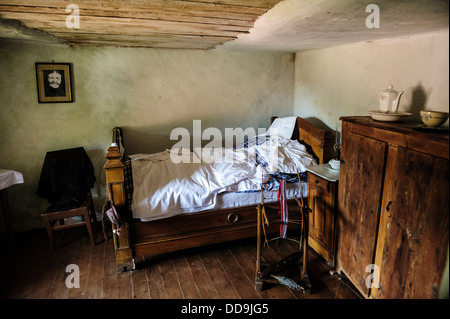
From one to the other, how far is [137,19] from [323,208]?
2103mm

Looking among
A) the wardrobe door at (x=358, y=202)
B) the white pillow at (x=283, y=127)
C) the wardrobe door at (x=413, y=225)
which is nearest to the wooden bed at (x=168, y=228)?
the wardrobe door at (x=358, y=202)

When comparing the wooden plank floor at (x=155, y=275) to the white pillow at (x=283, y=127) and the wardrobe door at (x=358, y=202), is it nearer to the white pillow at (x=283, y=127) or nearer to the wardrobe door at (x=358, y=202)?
the wardrobe door at (x=358, y=202)

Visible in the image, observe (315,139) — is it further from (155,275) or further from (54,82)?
(54,82)

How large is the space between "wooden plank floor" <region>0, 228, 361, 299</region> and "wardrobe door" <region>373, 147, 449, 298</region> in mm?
635

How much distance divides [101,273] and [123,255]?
264 millimetres

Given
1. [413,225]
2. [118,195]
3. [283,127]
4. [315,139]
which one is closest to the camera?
[413,225]

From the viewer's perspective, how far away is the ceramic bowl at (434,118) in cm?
168

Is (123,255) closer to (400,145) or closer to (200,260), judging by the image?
(200,260)

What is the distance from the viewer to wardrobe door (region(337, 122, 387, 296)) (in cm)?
200

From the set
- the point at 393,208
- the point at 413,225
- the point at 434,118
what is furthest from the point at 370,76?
the point at 413,225

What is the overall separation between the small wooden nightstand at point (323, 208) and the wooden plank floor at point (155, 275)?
0.55ft

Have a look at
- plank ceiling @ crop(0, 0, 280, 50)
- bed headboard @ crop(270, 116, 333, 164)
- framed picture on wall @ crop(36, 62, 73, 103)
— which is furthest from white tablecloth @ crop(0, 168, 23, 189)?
bed headboard @ crop(270, 116, 333, 164)

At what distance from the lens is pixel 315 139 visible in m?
3.38

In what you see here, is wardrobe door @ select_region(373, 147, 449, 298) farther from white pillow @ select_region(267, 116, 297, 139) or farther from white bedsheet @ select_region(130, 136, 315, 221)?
white pillow @ select_region(267, 116, 297, 139)
